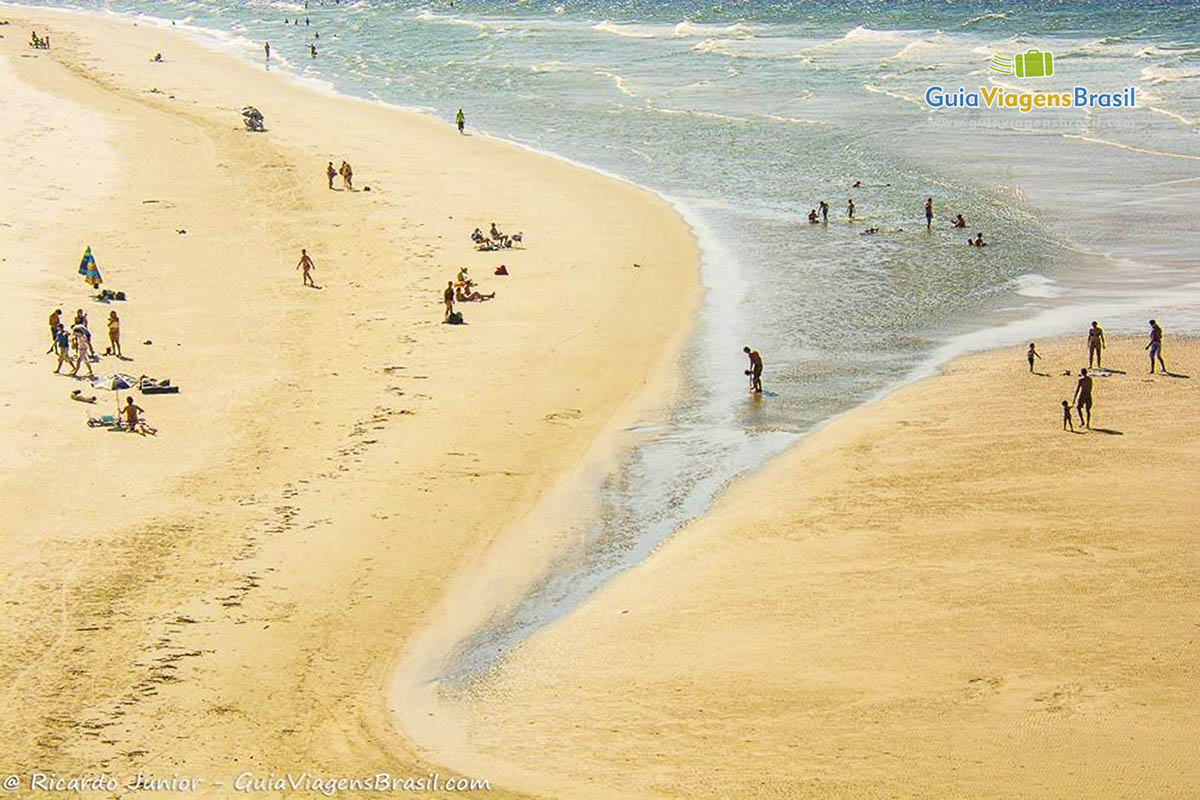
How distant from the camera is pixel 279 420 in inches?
982

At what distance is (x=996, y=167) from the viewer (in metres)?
50.3

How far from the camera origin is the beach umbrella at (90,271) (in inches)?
1268

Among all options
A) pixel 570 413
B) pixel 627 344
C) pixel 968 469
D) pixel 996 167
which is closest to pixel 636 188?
pixel 996 167

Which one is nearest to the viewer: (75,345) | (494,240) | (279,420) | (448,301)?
(279,420)

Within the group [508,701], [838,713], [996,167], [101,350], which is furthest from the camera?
[996,167]

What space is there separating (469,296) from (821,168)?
2180cm

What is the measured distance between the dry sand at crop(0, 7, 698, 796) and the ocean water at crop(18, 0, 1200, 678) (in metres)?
1.71

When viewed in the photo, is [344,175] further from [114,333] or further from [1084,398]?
[1084,398]

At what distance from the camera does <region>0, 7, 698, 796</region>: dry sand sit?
1585 cm

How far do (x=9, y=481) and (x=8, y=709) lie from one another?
6827mm

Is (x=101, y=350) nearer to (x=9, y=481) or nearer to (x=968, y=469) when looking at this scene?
(x=9, y=481)

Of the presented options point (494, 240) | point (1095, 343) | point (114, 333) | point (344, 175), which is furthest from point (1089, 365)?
point (344, 175)

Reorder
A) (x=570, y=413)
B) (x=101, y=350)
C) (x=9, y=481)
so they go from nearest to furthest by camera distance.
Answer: (x=9, y=481), (x=570, y=413), (x=101, y=350)

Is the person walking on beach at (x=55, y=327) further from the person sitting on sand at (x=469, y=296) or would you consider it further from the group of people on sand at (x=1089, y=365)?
the group of people on sand at (x=1089, y=365)
